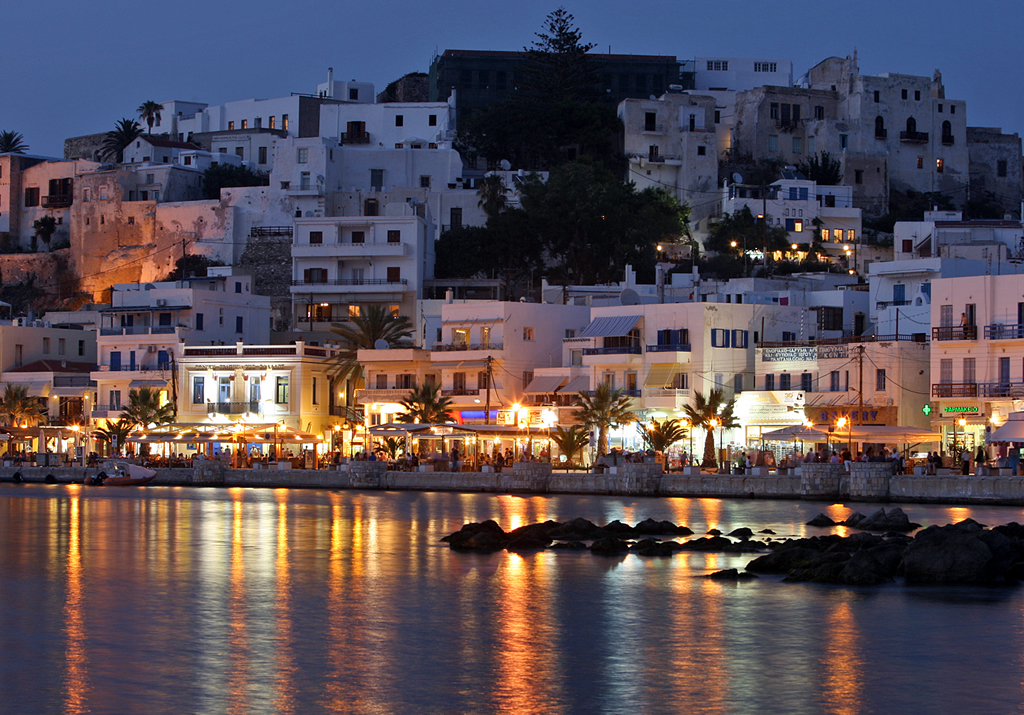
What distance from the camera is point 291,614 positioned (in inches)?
834

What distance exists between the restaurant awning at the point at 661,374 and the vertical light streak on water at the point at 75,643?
2716 centimetres

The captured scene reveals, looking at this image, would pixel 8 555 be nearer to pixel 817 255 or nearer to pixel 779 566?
pixel 779 566

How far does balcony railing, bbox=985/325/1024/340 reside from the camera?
4575cm

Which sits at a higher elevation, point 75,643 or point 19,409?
point 19,409

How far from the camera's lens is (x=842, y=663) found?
1756cm

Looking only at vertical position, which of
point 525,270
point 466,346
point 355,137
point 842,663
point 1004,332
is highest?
point 355,137

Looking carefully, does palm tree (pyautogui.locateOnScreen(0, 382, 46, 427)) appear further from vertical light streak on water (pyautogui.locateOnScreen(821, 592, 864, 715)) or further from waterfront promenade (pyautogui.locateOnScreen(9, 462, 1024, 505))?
vertical light streak on water (pyautogui.locateOnScreen(821, 592, 864, 715))

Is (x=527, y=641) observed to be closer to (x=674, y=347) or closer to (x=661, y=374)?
(x=674, y=347)

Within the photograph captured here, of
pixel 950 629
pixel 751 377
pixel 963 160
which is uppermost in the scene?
pixel 963 160

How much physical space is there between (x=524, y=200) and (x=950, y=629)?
5366 cm

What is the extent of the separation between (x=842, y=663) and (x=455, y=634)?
5.17 metres

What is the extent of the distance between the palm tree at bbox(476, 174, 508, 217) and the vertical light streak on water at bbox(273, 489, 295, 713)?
43.2 m

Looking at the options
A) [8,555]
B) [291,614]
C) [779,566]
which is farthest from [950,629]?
[8,555]

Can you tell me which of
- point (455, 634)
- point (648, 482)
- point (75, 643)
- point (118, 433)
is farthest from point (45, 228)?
point (455, 634)
